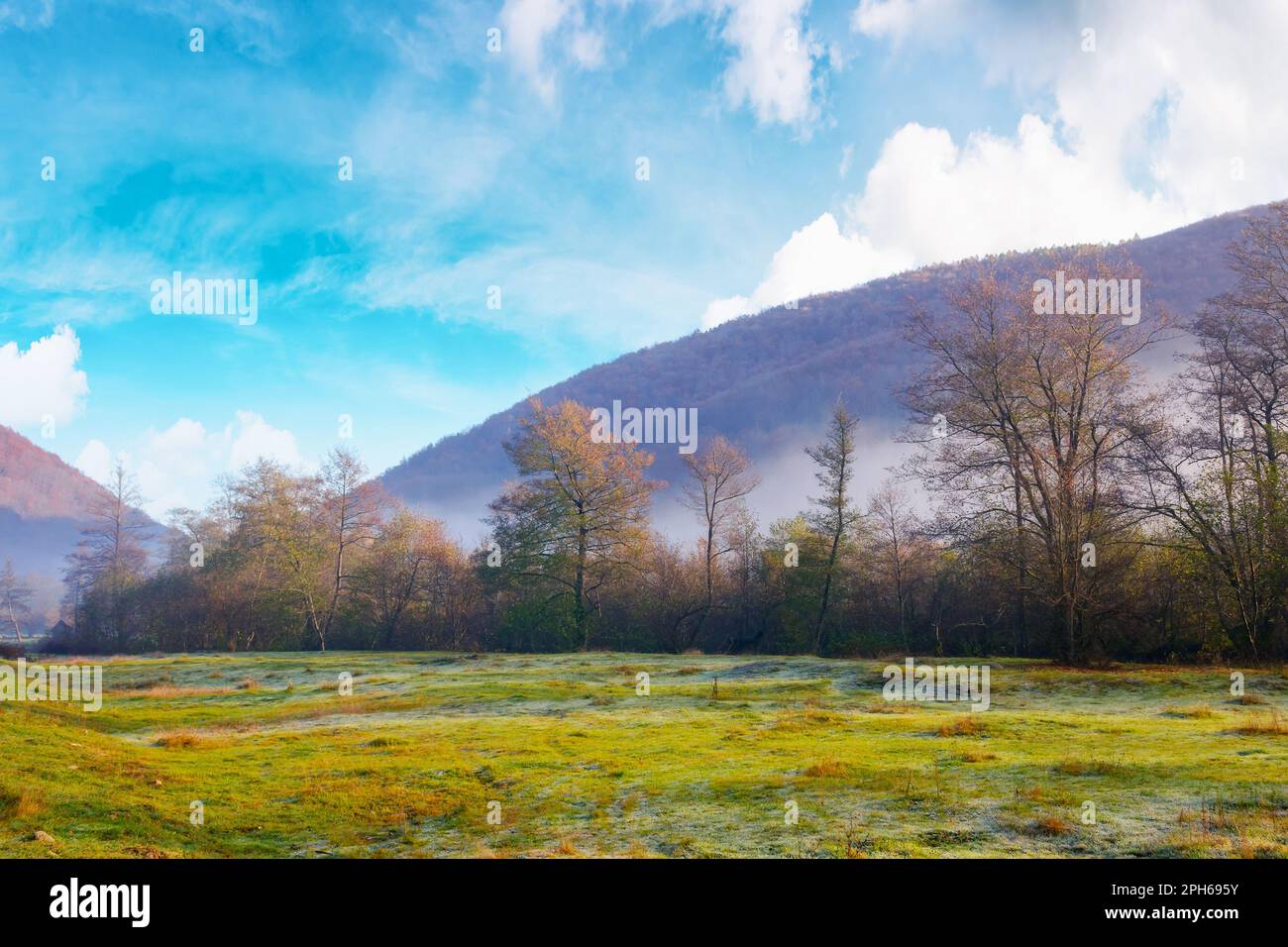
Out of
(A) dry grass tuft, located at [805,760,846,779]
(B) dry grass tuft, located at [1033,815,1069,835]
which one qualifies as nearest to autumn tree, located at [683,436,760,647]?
(A) dry grass tuft, located at [805,760,846,779]

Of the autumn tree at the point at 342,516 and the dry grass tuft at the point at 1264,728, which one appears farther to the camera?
the autumn tree at the point at 342,516

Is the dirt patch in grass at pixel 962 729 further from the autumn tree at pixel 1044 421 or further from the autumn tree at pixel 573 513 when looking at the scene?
the autumn tree at pixel 573 513

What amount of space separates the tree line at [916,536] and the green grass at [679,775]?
24.6 ft

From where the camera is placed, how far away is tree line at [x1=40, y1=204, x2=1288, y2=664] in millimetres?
34031

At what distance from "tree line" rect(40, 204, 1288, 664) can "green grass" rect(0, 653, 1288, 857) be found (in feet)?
24.6

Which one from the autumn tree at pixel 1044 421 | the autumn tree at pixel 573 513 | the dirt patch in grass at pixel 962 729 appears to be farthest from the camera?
the autumn tree at pixel 573 513

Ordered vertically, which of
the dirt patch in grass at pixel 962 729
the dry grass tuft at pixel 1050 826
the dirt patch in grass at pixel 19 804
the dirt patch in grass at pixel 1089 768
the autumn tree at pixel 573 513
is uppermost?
the autumn tree at pixel 573 513

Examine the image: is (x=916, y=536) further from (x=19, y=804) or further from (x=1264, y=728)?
(x=19, y=804)

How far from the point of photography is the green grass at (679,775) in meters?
10.6

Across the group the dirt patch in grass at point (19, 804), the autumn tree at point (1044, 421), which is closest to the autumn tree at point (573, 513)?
the autumn tree at point (1044, 421)

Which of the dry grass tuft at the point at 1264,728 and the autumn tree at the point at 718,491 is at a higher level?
the autumn tree at the point at 718,491
